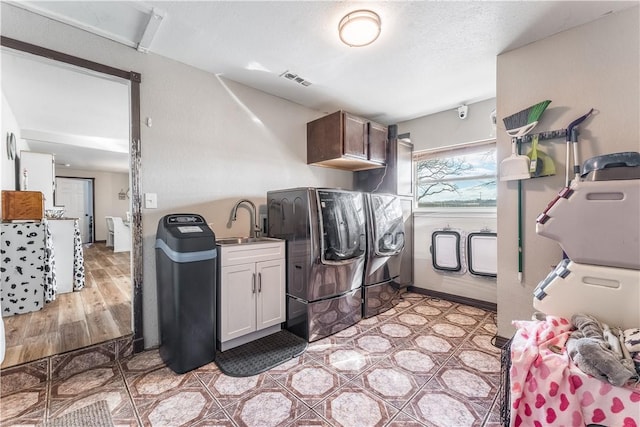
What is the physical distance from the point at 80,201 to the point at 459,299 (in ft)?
15.6

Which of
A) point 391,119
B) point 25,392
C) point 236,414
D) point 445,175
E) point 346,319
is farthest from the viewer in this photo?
point 391,119

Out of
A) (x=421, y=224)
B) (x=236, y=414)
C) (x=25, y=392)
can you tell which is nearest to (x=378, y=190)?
(x=421, y=224)

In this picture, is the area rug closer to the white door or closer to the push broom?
the white door

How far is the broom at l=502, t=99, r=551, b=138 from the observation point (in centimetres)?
193

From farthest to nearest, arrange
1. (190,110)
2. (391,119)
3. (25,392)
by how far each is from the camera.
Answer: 1. (391,119)
2. (190,110)
3. (25,392)

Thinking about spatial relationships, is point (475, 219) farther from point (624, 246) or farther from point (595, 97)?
point (624, 246)

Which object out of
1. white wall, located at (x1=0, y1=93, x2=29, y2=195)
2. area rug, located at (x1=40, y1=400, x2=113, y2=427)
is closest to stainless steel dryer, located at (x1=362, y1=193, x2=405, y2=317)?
area rug, located at (x1=40, y1=400, x2=113, y2=427)

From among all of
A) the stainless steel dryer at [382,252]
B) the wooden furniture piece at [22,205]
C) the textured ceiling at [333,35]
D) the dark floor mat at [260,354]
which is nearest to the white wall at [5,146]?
the wooden furniture piece at [22,205]

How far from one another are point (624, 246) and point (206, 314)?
2.45m

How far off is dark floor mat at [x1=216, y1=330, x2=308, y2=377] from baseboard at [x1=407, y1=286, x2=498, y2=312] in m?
2.02

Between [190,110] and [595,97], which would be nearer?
[595,97]

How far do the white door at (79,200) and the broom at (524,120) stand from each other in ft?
14.2

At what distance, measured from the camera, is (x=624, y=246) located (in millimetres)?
1255

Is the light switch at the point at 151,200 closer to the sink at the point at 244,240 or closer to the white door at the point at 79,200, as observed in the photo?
the sink at the point at 244,240
